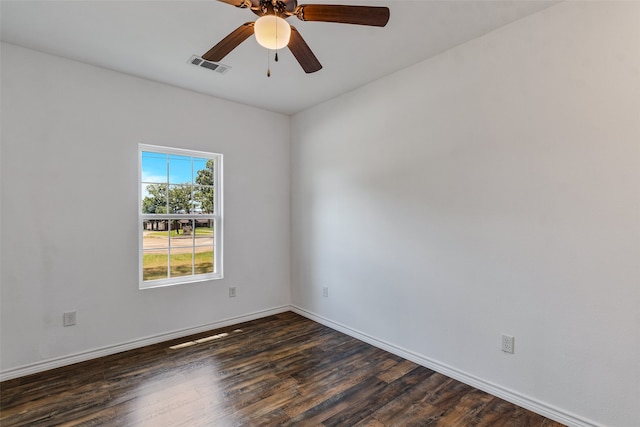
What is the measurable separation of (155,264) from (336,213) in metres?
2.05

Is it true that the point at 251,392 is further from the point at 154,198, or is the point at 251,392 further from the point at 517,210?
the point at 517,210

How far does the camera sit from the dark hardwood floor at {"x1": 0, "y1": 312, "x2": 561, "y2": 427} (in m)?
2.04

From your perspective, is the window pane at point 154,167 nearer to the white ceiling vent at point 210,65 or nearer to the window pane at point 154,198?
the window pane at point 154,198

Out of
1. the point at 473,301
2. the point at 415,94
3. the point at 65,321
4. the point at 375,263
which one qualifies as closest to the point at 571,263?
the point at 473,301

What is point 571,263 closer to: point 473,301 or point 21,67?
point 473,301

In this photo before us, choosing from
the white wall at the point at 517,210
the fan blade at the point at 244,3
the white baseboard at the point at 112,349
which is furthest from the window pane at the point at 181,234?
the fan blade at the point at 244,3

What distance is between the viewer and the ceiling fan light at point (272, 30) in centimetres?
151

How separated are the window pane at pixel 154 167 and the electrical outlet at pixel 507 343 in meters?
3.48

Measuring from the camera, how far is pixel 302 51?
1863 millimetres

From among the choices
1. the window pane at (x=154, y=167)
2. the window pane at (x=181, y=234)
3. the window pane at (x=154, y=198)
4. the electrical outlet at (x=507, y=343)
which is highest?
the window pane at (x=154, y=167)

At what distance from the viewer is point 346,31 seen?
7.70 feet

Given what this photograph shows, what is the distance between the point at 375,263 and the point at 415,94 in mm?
1657

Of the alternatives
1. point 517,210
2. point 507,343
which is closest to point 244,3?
point 517,210

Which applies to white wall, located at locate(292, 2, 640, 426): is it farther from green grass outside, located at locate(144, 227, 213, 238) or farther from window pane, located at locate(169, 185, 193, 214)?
window pane, located at locate(169, 185, 193, 214)
